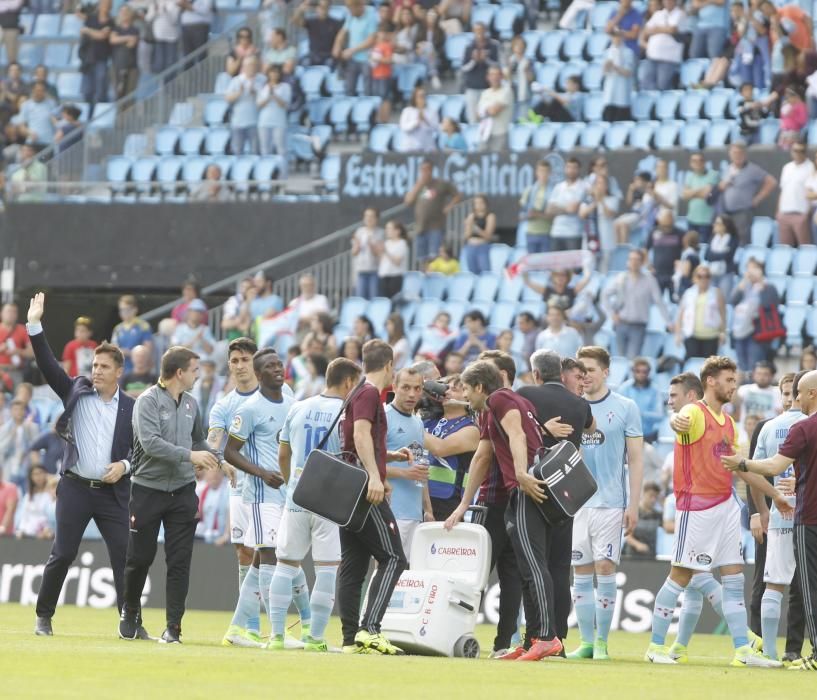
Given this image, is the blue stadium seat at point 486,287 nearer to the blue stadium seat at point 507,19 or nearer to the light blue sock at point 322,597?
the blue stadium seat at point 507,19

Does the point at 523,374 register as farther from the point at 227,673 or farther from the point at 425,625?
the point at 227,673

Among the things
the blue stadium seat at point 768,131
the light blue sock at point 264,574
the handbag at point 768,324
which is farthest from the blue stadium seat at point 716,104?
the light blue sock at point 264,574

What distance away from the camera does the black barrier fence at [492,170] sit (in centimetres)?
2419

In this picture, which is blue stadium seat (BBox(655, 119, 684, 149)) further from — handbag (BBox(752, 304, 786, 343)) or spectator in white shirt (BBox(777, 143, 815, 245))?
handbag (BBox(752, 304, 786, 343))

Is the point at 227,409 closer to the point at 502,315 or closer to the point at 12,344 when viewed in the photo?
the point at 502,315

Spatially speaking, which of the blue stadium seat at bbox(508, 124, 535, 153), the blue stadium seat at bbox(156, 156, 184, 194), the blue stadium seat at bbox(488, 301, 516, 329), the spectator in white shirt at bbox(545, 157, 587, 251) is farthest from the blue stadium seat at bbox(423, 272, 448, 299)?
the blue stadium seat at bbox(156, 156, 184, 194)

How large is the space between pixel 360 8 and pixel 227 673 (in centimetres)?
2048

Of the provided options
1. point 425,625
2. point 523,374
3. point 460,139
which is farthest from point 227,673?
point 460,139

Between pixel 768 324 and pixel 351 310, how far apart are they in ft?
20.8

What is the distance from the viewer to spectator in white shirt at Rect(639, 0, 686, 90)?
26.0 m

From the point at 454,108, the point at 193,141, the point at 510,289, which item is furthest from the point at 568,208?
the point at 193,141

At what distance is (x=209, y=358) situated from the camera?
24906 mm

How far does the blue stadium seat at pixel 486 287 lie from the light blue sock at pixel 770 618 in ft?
40.5

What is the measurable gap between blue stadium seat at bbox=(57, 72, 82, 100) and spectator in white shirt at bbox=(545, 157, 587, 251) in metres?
12.0
